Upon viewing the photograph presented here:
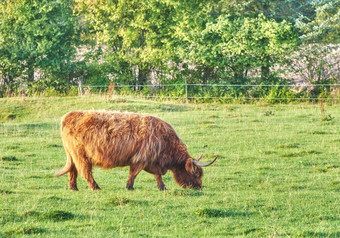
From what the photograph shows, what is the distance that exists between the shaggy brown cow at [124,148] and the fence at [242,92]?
55.7ft

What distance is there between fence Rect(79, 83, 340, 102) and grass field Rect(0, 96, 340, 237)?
601cm

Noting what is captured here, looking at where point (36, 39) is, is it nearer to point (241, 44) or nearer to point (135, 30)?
point (135, 30)

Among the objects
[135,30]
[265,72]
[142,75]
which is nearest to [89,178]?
[265,72]

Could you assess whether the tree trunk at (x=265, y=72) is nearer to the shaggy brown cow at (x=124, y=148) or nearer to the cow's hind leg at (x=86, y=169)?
the shaggy brown cow at (x=124, y=148)

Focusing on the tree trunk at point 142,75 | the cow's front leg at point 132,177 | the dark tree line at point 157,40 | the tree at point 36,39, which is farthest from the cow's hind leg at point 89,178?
the tree trunk at point 142,75

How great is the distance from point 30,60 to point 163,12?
7853 millimetres

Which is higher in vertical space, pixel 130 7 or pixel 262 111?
pixel 130 7

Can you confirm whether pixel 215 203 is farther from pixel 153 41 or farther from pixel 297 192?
pixel 153 41

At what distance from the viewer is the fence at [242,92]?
3038 cm

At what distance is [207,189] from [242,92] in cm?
1965

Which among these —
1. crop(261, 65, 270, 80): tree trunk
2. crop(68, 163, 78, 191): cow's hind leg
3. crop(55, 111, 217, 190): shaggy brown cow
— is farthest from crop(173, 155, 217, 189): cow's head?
crop(261, 65, 270, 80): tree trunk

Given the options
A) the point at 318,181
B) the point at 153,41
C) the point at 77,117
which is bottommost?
the point at 318,181

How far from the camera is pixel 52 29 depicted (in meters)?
34.1

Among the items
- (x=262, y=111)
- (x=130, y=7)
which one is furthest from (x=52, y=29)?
(x=262, y=111)
